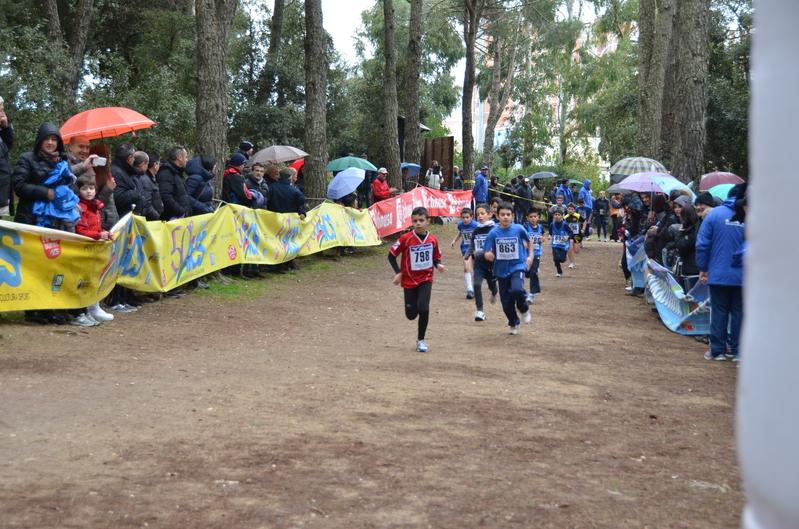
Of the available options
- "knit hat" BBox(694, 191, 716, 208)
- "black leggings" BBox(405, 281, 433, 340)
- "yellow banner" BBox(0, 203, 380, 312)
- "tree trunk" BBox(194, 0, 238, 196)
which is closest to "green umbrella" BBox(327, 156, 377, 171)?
"yellow banner" BBox(0, 203, 380, 312)

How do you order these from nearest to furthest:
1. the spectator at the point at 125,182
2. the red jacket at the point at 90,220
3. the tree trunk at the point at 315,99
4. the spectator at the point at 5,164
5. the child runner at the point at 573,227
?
the spectator at the point at 5,164
the red jacket at the point at 90,220
the spectator at the point at 125,182
the child runner at the point at 573,227
the tree trunk at the point at 315,99

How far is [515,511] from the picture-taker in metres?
4.65

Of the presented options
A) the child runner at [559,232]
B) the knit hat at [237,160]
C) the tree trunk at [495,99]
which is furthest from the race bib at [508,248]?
the tree trunk at [495,99]

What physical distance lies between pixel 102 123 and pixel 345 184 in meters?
9.13

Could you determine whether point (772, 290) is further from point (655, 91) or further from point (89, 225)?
point (655, 91)

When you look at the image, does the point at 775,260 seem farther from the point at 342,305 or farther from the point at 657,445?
the point at 342,305

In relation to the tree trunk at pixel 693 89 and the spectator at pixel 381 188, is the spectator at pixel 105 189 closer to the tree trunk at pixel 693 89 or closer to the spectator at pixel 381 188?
the spectator at pixel 381 188

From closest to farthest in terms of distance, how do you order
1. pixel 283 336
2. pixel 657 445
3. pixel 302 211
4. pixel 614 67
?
pixel 657 445
pixel 283 336
pixel 302 211
pixel 614 67

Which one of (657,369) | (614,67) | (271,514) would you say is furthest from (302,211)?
(614,67)

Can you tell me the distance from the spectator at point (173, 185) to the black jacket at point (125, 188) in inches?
39.3

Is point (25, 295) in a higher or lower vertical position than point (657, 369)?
higher

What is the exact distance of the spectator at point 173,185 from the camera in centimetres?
1239

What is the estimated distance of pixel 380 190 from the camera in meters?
23.5

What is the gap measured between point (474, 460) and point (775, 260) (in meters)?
4.27
